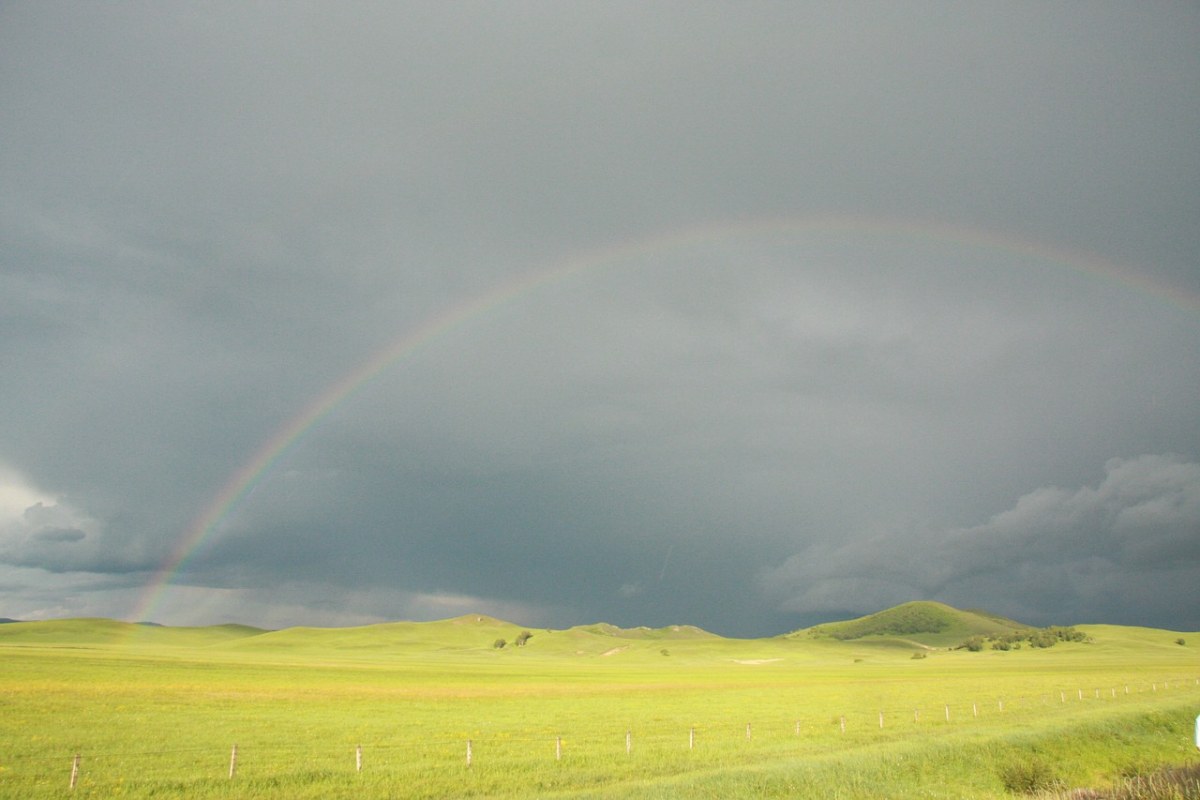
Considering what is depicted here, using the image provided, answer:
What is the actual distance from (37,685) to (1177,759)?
80.8 metres

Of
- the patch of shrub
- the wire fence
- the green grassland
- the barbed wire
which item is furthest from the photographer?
the barbed wire

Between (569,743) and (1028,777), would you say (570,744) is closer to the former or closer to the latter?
(569,743)

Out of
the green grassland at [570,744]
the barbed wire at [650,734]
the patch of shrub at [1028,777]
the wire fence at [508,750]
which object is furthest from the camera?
the barbed wire at [650,734]

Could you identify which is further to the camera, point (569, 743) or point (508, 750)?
point (569, 743)

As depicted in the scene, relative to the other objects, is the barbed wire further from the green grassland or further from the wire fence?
the green grassland

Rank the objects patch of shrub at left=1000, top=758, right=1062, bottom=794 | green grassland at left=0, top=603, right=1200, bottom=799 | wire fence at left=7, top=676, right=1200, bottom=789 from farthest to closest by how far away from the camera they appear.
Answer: wire fence at left=7, top=676, right=1200, bottom=789 → patch of shrub at left=1000, top=758, right=1062, bottom=794 → green grassland at left=0, top=603, right=1200, bottom=799

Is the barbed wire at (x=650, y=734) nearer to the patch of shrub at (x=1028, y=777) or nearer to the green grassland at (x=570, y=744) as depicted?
the green grassland at (x=570, y=744)

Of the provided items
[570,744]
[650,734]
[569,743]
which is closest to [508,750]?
[570,744]

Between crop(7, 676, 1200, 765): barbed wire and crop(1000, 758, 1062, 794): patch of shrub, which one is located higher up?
crop(1000, 758, 1062, 794): patch of shrub

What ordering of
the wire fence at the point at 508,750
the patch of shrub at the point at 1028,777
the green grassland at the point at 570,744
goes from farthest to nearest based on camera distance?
the wire fence at the point at 508,750
the patch of shrub at the point at 1028,777
the green grassland at the point at 570,744

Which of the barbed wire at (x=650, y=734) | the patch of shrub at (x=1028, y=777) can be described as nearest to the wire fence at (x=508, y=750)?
the barbed wire at (x=650, y=734)

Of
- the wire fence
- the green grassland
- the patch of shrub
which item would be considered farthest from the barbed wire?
the patch of shrub

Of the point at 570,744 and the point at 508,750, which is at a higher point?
the point at 508,750

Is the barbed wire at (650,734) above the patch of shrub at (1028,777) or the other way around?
the other way around
